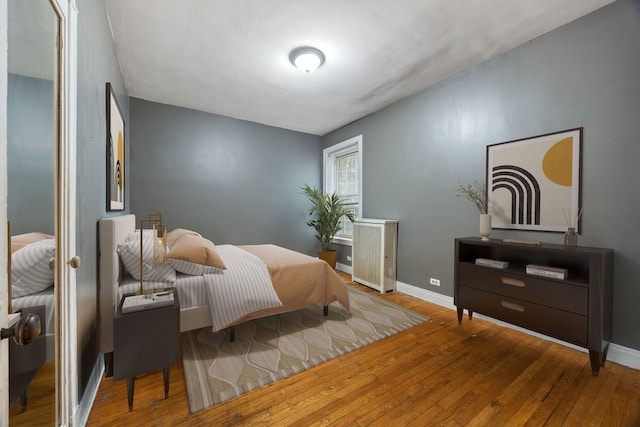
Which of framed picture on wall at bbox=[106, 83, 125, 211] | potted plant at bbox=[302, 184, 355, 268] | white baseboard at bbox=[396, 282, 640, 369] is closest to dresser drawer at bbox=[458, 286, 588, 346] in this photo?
white baseboard at bbox=[396, 282, 640, 369]

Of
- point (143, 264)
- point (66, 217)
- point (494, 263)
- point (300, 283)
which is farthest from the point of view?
point (300, 283)

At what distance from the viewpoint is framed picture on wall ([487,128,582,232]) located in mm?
2098

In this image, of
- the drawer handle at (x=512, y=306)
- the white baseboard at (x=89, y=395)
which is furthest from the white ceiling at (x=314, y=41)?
the white baseboard at (x=89, y=395)

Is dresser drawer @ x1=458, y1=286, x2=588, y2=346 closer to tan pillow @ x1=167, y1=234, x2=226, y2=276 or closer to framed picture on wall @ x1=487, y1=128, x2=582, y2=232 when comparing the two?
framed picture on wall @ x1=487, y1=128, x2=582, y2=232

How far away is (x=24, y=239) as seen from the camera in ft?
2.54

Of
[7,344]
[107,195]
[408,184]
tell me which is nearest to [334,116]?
[408,184]

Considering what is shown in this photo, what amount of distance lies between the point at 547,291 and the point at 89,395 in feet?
10.0

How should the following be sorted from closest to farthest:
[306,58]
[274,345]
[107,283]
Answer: [107,283], [274,345], [306,58]

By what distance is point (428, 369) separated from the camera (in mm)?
1796

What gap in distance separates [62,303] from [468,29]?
10.6 feet

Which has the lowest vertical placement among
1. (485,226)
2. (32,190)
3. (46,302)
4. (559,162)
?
(46,302)

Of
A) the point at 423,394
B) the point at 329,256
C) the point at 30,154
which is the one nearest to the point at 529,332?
the point at 423,394

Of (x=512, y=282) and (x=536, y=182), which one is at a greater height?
(x=536, y=182)

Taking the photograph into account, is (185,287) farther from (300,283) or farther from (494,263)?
(494,263)
